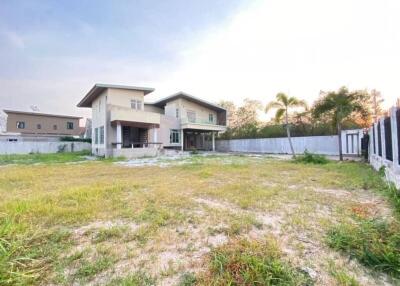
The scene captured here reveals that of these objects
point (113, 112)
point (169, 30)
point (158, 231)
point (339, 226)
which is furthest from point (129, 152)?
point (339, 226)

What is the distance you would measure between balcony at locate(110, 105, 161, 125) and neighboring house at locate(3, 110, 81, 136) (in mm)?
22731

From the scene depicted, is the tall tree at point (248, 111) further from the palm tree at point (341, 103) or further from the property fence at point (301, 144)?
the palm tree at point (341, 103)

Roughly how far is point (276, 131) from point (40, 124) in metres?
33.7

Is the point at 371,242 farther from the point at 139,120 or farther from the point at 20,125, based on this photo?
the point at 20,125

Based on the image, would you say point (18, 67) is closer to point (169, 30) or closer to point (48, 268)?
point (169, 30)

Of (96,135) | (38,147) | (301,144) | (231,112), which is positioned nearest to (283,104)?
(301,144)

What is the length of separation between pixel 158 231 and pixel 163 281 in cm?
103

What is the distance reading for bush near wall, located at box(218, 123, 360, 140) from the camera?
17.3m

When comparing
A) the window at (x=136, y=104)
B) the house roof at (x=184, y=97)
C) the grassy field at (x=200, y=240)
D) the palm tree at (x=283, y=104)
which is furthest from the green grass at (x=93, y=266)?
the house roof at (x=184, y=97)

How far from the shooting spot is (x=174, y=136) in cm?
2209

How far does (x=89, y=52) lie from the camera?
42.1 ft

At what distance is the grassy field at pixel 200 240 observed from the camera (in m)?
1.81

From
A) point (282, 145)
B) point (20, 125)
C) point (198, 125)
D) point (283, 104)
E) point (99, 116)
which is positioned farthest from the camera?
point (20, 125)

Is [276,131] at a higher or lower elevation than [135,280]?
higher
